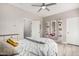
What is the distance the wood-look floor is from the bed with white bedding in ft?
0.28

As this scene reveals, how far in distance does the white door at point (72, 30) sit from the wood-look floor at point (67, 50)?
0.30 feet

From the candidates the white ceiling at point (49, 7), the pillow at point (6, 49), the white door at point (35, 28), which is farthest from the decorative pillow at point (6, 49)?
the white ceiling at point (49, 7)

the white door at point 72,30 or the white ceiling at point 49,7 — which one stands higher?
the white ceiling at point 49,7

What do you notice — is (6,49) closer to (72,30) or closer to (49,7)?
(49,7)

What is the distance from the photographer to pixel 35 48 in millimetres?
2688

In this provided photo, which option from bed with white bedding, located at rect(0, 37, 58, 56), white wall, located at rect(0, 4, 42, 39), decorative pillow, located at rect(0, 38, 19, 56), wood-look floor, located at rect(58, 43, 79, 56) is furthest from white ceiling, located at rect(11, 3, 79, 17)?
decorative pillow, located at rect(0, 38, 19, 56)

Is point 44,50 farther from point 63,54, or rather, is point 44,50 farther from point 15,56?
point 15,56

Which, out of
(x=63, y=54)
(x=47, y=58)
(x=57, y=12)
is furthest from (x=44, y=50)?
(x=57, y=12)

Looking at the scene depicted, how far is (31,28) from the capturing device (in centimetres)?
274

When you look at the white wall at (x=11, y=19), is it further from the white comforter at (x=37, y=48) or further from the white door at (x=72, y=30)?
the white door at (x=72, y=30)

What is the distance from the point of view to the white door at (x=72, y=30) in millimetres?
2682

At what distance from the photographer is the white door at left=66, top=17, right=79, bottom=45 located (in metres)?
2.68

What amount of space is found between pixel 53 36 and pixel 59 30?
0.15m

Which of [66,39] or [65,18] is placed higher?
[65,18]
